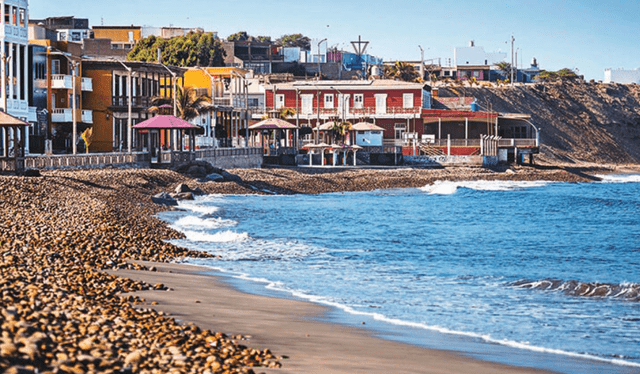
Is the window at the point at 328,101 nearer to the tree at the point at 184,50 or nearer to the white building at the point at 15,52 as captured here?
the tree at the point at 184,50

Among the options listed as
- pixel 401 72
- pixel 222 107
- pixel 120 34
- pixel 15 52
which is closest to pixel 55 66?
pixel 15 52

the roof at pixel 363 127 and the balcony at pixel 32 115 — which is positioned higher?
the balcony at pixel 32 115

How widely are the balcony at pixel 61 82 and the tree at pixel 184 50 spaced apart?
4829 cm

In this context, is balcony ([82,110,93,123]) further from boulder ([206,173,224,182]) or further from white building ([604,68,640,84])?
white building ([604,68,640,84])

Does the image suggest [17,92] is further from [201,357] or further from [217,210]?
[201,357]

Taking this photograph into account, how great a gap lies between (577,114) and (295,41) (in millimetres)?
54122

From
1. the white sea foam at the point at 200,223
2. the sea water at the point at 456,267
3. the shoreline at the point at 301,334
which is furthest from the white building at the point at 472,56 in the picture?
the shoreline at the point at 301,334

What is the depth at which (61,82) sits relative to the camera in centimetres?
5859

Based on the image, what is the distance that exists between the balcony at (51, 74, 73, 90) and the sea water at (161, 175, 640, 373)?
1660 cm

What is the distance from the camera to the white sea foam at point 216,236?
27284 millimetres

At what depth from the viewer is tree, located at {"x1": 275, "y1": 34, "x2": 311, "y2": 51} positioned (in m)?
172

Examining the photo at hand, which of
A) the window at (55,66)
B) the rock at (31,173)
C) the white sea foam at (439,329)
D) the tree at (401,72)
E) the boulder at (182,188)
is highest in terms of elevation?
the tree at (401,72)

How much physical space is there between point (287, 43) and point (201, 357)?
16692 cm

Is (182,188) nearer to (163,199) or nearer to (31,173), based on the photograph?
(163,199)
